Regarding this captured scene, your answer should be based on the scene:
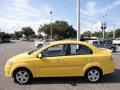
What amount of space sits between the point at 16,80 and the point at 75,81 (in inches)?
85.2

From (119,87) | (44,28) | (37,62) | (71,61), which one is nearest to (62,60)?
(71,61)

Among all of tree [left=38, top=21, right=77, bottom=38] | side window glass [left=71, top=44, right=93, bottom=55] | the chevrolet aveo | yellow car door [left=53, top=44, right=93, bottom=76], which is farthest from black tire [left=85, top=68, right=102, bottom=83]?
tree [left=38, top=21, right=77, bottom=38]

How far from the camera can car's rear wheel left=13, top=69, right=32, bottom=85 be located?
9.27 meters

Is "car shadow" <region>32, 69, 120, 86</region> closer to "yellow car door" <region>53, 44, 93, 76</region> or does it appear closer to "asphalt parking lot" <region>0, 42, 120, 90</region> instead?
"asphalt parking lot" <region>0, 42, 120, 90</region>

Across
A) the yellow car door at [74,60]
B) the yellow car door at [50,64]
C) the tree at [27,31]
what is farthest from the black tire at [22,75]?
the tree at [27,31]

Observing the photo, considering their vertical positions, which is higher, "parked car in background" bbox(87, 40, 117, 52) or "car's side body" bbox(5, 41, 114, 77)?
"parked car in background" bbox(87, 40, 117, 52)

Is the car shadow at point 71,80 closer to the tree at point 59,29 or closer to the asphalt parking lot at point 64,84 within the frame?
the asphalt parking lot at point 64,84

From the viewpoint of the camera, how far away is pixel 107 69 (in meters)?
9.44

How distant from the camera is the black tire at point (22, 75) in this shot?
9.27 m

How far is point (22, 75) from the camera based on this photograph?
9.28 metres

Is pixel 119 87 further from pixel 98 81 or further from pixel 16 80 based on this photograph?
pixel 16 80

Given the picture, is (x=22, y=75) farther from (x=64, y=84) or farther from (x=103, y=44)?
(x=103, y=44)

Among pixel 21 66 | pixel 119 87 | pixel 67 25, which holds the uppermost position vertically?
pixel 67 25

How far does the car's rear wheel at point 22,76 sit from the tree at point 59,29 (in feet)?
269
